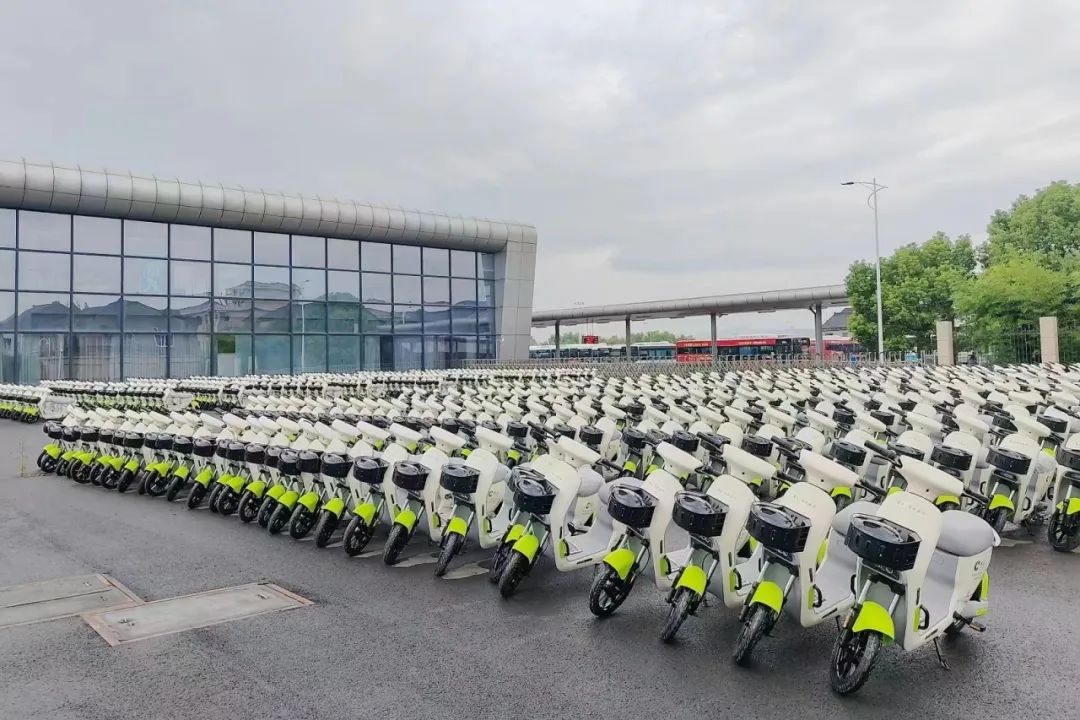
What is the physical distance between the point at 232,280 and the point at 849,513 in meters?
28.1

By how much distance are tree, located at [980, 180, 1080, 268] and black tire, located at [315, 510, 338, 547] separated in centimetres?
3539

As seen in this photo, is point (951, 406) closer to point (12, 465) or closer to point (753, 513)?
point (753, 513)

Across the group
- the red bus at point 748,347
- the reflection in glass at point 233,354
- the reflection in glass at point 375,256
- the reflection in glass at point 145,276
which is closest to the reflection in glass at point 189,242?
the reflection in glass at point 145,276

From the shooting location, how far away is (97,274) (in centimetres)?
2612

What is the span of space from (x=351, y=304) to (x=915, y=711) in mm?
29492

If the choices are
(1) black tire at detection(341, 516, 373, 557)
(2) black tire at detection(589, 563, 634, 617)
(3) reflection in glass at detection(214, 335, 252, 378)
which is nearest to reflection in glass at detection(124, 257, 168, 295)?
(3) reflection in glass at detection(214, 335, 252, 378)

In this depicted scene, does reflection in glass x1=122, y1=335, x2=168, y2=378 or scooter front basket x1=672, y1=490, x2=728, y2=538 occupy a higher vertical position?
reflection in glass x1=122, y1=335, x2=168, y2=378

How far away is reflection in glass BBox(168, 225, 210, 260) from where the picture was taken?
1081 inches

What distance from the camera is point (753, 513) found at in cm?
420

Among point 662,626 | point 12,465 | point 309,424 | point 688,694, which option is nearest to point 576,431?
point 309,424

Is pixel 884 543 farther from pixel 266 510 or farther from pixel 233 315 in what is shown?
pixel 233 315

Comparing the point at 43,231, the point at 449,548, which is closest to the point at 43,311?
the point at 43,231

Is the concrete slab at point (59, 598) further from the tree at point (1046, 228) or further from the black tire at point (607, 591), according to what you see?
the tree at point (1046, 228)

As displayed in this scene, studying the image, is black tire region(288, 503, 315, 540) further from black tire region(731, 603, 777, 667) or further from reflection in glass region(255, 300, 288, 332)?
reflection in glass region(255, 300, 288, 332)
